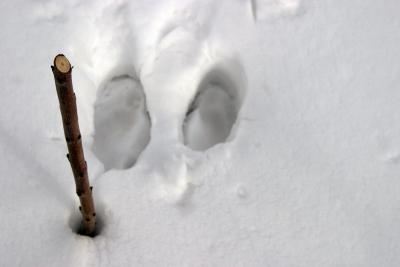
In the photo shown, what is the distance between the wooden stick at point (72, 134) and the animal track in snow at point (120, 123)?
0.24 meters

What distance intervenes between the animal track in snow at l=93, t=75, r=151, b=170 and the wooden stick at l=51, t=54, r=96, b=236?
24 cm

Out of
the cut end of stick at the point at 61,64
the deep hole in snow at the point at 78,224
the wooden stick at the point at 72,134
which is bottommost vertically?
the deep hole in snow at the point at 78,224

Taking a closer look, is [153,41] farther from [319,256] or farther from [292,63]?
[319,256]

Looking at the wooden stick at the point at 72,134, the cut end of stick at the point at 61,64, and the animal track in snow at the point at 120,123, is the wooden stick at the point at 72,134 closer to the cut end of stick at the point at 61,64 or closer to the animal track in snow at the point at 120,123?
the cut end of stick at the point at 61,64

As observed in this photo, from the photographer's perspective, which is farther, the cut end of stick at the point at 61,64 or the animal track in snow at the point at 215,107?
the animal track in snow at the point at 215,107

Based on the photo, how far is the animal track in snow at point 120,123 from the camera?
1163mm

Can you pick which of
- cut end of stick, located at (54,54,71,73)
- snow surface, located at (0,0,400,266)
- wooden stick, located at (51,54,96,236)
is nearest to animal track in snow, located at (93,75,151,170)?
snow surface, located at (0,0,400,266)

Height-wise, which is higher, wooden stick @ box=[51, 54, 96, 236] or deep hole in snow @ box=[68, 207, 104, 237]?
wooden stick @ box=[51, 54, 96, 236]

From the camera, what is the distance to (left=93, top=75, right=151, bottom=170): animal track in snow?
1.16m

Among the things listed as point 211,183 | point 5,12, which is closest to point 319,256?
point 211,183

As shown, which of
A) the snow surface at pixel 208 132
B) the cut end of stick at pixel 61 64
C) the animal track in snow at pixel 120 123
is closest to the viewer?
the cut end of stick at pixel 61 64

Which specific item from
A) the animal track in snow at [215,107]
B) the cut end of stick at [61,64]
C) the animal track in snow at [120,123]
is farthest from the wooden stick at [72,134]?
the animal track in snow at [215,107]

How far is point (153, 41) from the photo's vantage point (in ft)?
4.11

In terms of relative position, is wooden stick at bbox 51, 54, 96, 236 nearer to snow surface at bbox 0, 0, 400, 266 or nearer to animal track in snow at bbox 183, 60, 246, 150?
snow surface at bbox 0, 0, 400, 266
